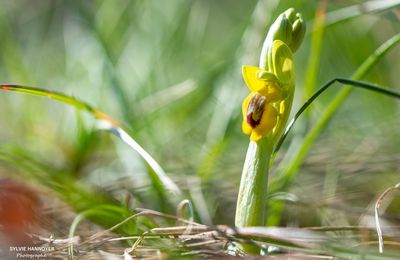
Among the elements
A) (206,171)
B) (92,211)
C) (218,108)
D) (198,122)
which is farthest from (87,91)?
(92,211)

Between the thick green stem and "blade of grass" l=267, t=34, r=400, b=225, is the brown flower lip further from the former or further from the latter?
"blade of grass" l=267, t=34, r=400, b=225

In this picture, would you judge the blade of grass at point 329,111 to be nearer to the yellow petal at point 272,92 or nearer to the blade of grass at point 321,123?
the blade of grass at point 321,123

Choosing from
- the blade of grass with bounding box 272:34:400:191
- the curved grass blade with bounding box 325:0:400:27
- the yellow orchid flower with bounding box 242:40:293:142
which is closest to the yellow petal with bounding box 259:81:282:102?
the yellow orchid flower with bounding box 242:40:293:142

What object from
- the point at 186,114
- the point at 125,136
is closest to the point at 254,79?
the point at 125,136

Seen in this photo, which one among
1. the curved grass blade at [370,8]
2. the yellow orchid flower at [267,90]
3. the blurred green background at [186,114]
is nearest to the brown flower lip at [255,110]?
the yellow orchid flower at [267,90]

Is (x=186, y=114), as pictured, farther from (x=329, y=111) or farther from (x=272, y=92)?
(x=272, y=92)

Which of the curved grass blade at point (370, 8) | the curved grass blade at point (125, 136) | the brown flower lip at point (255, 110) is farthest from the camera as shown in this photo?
the curved grass blade at point (370, 8)

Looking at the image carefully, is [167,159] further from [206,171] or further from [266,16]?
[266,16]
